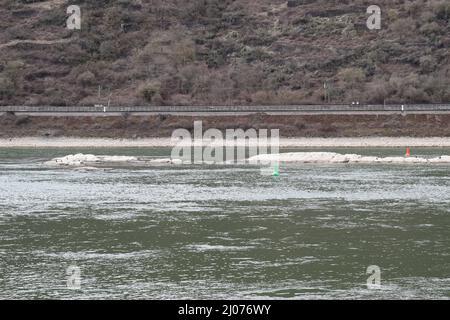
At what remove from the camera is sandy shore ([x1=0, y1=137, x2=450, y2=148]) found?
353 ft

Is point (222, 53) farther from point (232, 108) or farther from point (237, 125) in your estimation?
point (237, 125)

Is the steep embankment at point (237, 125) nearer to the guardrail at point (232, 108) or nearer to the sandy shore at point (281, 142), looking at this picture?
the sandy shore at point (281, 142)

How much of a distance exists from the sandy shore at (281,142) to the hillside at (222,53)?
59.5 feet

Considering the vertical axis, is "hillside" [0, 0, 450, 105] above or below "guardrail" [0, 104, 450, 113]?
above

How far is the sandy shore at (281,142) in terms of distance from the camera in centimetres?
10762

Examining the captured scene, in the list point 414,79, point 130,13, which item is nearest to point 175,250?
point 414,79

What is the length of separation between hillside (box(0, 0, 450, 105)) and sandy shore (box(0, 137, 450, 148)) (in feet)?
59.5

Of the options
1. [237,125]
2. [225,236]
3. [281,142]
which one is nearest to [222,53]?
[237,125]

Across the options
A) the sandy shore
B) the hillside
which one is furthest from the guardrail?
the sandy shore

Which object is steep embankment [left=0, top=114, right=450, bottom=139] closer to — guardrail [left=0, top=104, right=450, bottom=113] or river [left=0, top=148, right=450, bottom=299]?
guardrail [left=0, top=104, right=450, bottom=113]

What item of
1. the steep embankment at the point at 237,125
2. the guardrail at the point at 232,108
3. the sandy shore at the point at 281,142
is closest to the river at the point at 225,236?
the sandy shore at the point at 281,142

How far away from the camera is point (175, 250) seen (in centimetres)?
3594

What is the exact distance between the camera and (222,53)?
154 metres
